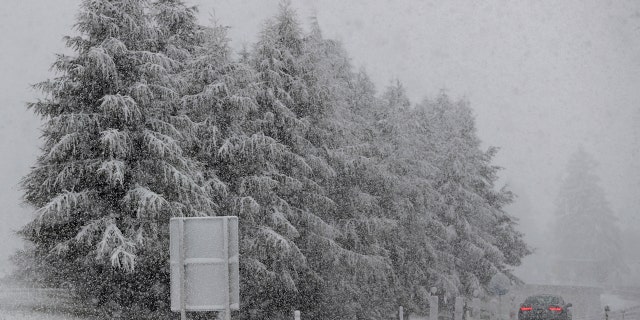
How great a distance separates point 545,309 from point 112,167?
17.1 meters

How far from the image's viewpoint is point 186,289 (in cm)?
755

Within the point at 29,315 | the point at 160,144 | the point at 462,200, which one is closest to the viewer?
the point at 29,315

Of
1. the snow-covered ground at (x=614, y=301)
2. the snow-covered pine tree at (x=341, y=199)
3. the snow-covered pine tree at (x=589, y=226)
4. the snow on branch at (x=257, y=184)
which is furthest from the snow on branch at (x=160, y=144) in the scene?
the snow-covered pine tree at (x=589, y=226)

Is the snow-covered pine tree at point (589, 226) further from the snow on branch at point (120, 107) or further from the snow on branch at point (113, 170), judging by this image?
the snow on branch at point (113, 170)

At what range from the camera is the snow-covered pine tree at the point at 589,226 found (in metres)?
76.6

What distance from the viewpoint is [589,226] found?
7881cm

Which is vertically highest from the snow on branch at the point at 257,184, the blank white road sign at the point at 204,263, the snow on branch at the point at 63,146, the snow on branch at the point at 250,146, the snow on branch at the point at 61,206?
the snow on branch at the point at 250,146

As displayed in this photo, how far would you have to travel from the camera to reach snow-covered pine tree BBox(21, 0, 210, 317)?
17766 mm

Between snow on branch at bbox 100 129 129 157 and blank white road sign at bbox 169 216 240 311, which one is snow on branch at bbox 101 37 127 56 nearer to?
snow on branch at bbox 100 129 129 157

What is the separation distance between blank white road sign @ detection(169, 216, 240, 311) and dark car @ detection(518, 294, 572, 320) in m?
21.0

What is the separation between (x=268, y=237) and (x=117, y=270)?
459 cm

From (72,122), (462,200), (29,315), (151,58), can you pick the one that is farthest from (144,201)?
(462,200)

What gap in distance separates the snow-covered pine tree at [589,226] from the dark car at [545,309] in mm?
53738

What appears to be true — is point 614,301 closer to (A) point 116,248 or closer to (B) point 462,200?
(B) point 462,200
